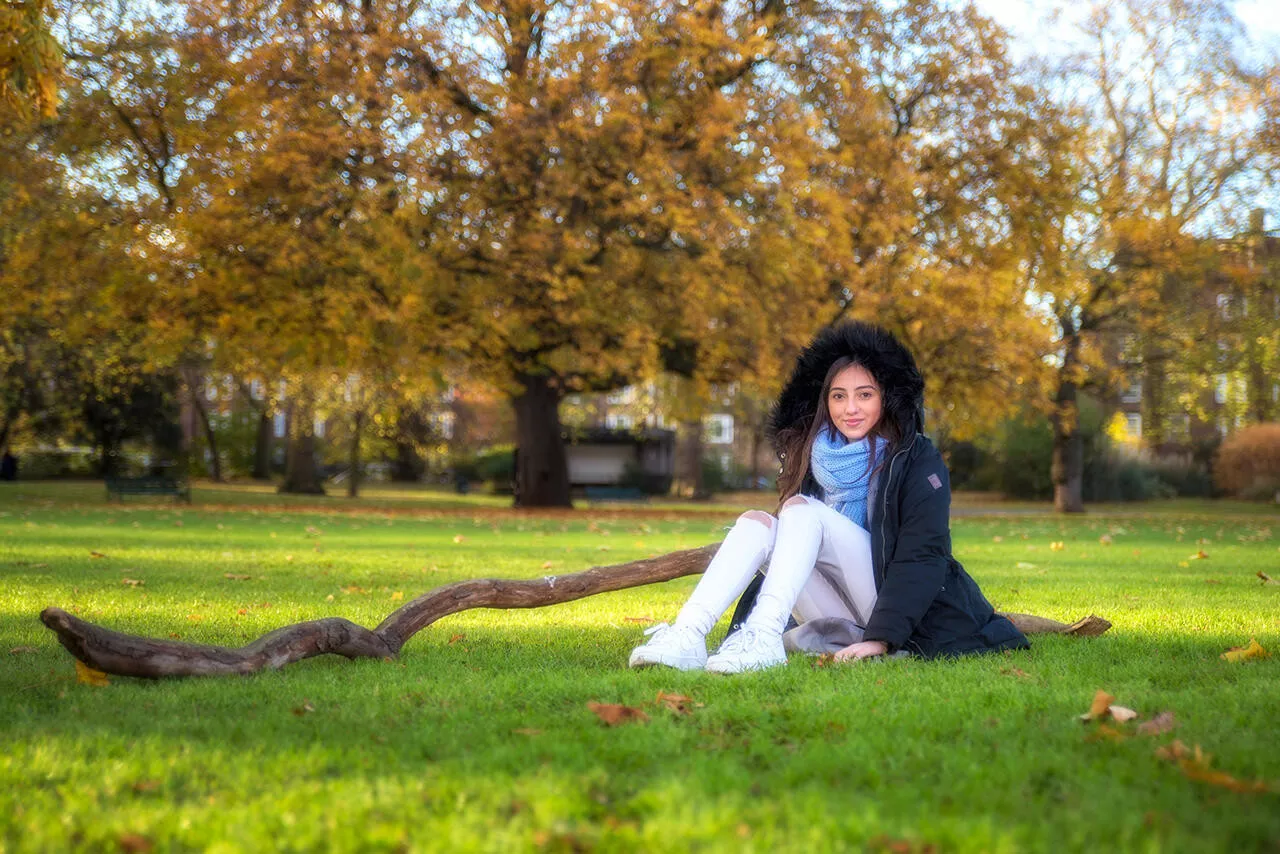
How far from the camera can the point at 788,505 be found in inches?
215

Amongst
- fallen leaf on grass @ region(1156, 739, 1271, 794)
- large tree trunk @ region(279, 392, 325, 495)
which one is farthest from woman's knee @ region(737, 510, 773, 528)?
large tree trunk @ region(279, 392, 325, 495)

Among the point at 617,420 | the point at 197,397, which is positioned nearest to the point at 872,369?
the point at 197,397

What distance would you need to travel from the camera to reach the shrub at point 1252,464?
1443 inches

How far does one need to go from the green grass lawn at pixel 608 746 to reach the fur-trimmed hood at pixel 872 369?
120 centimetres

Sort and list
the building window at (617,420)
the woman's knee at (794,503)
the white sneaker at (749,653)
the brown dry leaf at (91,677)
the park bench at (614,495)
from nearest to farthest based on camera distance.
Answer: the brown dry leaf at (91,677)
the white sneaker at (749,653)
the woman's knee at (794,503)
the park bench at (614,495)
the building window at (617,420)

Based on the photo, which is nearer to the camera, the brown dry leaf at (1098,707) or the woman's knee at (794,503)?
the brown dry leaf at (1098,707)

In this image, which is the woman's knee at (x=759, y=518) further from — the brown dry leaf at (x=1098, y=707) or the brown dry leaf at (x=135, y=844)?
the brown dry leaf at (x=135, y=844)

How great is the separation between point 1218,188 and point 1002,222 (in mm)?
10635

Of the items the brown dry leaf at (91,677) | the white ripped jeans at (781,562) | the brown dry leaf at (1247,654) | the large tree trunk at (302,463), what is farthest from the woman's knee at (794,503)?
the large tree trunk at (302,463)

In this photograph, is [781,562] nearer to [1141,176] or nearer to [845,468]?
[845,468]

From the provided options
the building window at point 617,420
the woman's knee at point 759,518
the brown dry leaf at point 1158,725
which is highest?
the building window at point 617,420

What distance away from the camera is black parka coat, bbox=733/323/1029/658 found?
527cm

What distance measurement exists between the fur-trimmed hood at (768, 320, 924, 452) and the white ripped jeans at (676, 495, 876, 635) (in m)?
0.57

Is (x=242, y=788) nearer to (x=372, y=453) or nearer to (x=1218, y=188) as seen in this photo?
(x=1218, y=188)
